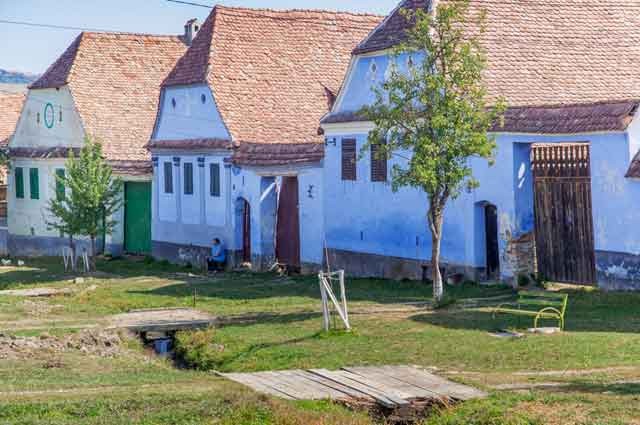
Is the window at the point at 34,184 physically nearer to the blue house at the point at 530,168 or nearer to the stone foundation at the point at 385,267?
the blue house at the point at 530,168

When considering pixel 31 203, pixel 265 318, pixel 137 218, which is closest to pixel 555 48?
pixel 265 318

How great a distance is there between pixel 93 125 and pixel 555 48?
18.4 m

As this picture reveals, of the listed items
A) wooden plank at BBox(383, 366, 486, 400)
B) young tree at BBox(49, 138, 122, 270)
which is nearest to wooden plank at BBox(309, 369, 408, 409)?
wooden plank at BBox(383, 366, 486, 400)

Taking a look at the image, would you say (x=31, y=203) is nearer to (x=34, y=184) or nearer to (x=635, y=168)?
(x=34, y=184)

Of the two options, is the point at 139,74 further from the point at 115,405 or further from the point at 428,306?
the point at 115,405

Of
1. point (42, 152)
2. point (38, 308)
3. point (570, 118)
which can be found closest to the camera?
point (570, 118)

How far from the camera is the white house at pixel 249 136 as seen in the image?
3456 centimetres

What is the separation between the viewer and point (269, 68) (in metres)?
39.9

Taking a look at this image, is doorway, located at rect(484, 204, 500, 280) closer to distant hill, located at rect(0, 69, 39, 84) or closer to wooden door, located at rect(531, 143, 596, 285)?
wooden door, located at rect(531, 143, 596, 285)

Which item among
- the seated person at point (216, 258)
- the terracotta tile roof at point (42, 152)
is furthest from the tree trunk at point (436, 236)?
the terracotta tile roof at point (42, 152)

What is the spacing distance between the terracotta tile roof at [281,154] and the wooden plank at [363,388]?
1608 cm

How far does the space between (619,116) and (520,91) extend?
596cm

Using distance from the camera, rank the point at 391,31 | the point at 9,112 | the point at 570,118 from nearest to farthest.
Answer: the point at 570,118 → the point at 391,31 → the point at 9,112

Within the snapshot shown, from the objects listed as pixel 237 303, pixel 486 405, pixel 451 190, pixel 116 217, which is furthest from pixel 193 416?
pixel 116 217
